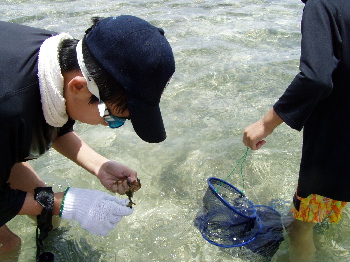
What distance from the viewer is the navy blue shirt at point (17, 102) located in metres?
1.94

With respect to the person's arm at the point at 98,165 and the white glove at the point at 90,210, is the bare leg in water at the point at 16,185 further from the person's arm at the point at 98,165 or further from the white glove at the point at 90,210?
the white glove at the point at 90,210

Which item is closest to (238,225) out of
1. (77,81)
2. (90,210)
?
(90,210)

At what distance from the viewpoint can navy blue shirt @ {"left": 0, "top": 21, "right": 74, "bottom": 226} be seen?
1.94 m

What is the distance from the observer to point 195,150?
164 inches

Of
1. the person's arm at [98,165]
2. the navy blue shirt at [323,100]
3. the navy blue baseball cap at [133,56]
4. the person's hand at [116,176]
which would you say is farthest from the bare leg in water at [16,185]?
the navy blue shirt at [323,100]

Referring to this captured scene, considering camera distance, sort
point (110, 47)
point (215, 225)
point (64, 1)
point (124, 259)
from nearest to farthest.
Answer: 1. point (110, 47)
2. point (124, 259)
3. point (215, 225)
4. point (64, 1)

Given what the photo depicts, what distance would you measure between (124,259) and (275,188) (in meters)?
1.57

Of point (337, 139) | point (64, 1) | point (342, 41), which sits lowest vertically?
point (64, 1)

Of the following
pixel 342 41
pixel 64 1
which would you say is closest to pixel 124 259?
pixel 342 41

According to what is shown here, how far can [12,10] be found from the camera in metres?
8.56

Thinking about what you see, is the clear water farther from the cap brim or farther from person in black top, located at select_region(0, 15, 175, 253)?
the cap brim

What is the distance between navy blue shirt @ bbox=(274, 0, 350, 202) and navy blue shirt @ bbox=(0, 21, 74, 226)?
4.76 feet

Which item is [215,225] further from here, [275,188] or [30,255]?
[30,255]

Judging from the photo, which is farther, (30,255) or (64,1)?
(64,1)
